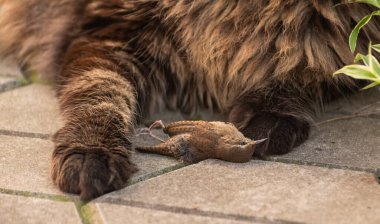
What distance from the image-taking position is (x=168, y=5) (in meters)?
2.42

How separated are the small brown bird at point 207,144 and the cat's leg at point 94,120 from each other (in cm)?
13


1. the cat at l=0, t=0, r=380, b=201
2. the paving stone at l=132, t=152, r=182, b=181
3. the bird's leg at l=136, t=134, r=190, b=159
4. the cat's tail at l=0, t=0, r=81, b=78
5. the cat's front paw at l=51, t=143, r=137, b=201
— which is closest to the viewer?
the cat's front paw at l=51, t=143, r=137, b=201

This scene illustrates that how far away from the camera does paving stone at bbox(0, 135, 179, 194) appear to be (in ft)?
6.07

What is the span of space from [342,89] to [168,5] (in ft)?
2.38

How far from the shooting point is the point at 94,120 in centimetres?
210

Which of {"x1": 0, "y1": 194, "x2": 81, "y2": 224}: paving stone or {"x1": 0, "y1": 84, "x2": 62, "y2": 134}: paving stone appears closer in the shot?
{"x1": 0, "y1": 194, "x2": 81, "y2": 224}: paving stone

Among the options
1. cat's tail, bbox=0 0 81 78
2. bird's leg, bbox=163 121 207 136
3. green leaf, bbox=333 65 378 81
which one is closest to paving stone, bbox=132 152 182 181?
bird's leg, bbox=163 121 207 136

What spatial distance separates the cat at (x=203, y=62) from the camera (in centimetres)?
220

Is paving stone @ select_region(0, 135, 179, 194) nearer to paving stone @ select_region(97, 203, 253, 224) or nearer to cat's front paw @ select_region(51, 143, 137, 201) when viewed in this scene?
cat's front paw @ select_region(51, 143, 137, 201)

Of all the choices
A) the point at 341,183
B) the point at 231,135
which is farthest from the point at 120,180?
the point at 341,183

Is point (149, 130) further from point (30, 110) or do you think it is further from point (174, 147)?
point (30, 110)

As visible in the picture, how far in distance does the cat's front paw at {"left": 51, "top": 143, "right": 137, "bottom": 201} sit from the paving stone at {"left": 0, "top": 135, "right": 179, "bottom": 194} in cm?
4

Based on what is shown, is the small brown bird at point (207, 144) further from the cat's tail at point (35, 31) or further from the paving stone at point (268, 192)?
the cat's tail at point (35, 31)

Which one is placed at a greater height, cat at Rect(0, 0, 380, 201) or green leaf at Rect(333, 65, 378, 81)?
green leaf at Rect(333, 65, 378, 81)
